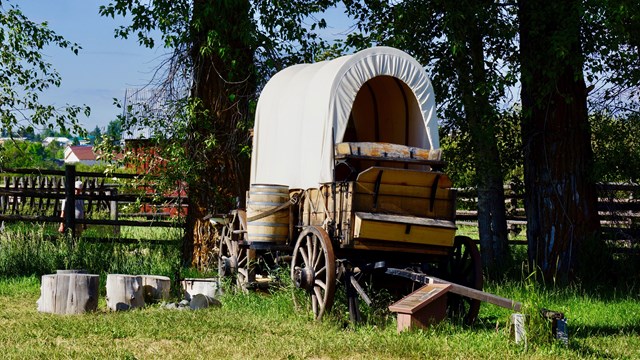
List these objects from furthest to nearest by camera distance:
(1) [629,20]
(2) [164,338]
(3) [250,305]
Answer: (1) [629,20]
(3) [250,305]
(2) [164,338]

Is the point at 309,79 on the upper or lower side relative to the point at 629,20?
lower

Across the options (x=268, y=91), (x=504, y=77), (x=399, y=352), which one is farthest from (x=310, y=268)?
(x=504, y=77)

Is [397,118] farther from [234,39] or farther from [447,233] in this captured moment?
[234,39]

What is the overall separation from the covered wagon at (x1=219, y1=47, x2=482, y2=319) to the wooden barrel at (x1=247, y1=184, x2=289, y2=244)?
1 centimetres

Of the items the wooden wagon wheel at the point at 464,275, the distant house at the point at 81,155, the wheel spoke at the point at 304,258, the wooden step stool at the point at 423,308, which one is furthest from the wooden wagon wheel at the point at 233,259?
the distant house at the point at 81,155

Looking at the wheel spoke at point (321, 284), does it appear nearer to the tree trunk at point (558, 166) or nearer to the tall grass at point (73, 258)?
the tall grass at point (73, 258)

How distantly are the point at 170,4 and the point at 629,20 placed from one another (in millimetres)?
6866

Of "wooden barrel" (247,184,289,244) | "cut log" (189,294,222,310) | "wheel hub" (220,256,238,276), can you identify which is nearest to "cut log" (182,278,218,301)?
"wheel hub" (220,256,238,276)

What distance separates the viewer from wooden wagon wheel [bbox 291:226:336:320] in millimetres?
9727

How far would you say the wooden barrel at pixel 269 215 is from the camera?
36.6ft

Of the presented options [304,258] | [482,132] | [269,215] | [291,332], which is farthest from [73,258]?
[291,332]

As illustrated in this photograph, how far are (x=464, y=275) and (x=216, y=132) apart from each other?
6052 millimetres

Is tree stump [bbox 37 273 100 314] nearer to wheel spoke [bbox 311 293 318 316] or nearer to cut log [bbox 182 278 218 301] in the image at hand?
cut log [bbox 182 278 218 301]

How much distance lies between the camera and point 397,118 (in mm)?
A: 11695
